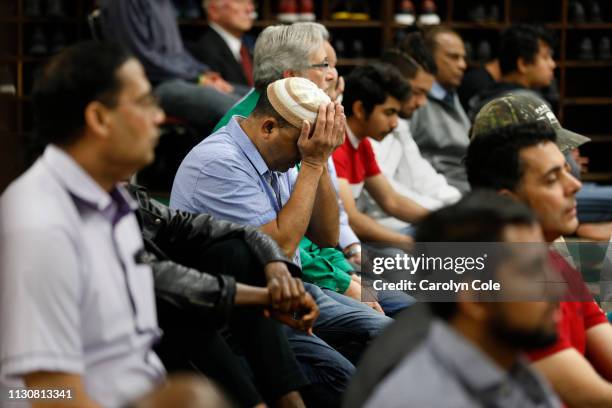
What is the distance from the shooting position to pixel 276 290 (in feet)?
6.84

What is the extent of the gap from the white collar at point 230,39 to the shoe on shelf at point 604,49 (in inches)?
116

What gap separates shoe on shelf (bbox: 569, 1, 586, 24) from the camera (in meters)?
7.54

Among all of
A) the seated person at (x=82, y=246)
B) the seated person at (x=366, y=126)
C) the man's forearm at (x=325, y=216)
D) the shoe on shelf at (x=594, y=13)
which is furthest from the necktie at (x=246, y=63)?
the seated person at (x=82, y=246)

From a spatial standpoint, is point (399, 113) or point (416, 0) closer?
point (399, 113)

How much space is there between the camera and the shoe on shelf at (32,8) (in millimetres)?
6964

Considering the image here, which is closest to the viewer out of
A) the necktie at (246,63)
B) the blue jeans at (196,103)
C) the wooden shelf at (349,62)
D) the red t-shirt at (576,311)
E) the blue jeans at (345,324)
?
the red t-shirt at (576,311)

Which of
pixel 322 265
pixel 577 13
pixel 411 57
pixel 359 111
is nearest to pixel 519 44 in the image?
pixel 411 57

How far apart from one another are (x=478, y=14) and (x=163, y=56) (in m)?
2.71

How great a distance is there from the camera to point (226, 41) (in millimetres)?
5871

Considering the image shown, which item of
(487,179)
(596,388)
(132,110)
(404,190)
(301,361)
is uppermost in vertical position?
(132,110)

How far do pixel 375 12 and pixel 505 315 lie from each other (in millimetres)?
6226

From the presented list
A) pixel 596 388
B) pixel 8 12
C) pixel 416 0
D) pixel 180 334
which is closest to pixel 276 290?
pixel 180 334

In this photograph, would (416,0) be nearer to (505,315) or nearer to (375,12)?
Result: (375,12)

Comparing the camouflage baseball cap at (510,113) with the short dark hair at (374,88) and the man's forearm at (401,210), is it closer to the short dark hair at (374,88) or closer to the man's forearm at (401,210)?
the short dark hair at (374,88)
